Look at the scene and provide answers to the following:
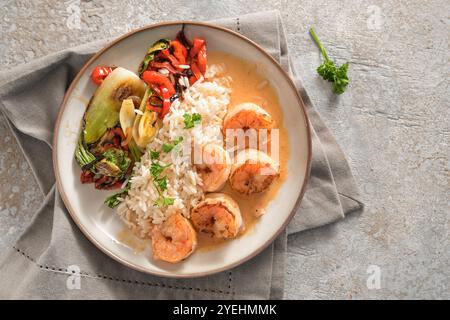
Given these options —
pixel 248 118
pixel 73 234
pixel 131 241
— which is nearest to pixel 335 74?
pixel 248 118

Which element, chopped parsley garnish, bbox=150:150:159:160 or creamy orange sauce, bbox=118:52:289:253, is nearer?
chopped parsley garnish, bbox=150:150:159:160

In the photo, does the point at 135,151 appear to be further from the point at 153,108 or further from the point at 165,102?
the point at 165,102

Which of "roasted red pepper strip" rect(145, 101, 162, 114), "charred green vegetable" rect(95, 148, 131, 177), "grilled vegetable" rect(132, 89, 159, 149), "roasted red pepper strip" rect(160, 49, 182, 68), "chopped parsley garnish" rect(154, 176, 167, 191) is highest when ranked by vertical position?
"roasted red pepper strip" rect(160, 49, 182, 68)

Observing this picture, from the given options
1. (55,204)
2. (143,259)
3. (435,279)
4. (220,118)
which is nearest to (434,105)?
(435,279)

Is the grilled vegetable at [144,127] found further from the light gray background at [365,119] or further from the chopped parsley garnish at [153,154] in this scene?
the light gray background at [365,119]

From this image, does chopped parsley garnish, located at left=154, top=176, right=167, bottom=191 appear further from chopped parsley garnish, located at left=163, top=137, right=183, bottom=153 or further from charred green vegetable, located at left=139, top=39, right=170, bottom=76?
charred green vegetable, located at left=139, top=39, right=170, bottom=76

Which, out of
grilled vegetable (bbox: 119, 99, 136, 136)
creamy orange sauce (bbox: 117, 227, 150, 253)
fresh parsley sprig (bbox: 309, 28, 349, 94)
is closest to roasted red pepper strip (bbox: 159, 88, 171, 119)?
grilled vegetable (bbox: 119, 99, 136, 136)

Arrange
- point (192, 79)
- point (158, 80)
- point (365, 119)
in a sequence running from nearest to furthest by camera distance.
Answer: point (158, 80)
point (192, 79)
point (365, 119)
